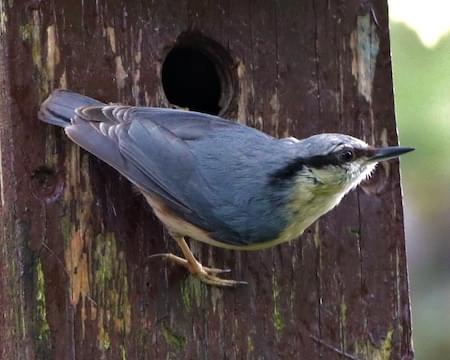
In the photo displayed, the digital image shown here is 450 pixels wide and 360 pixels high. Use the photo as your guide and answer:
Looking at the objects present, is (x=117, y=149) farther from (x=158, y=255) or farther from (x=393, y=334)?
(x=393, y=334)

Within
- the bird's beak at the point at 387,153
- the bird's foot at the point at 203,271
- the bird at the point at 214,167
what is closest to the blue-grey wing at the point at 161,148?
the bird at the point at 214,167

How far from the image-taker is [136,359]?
342 centimetres

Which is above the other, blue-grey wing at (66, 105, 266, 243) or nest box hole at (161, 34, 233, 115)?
nest box hole at (161, 34, 233, 115)

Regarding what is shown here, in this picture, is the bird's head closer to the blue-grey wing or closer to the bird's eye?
the bird's eye

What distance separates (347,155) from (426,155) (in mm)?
2278

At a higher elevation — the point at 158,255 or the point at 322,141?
the point at 322,141

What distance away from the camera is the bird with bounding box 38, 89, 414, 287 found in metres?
3.39

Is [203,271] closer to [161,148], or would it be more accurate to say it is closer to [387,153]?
[161,148]

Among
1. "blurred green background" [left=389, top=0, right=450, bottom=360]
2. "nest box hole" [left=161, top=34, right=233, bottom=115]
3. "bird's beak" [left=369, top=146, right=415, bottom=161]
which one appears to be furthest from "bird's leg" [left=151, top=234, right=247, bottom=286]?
"blurred green background" [left=389, top=0, right=450, bottom=360]

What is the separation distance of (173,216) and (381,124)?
82 centimetres

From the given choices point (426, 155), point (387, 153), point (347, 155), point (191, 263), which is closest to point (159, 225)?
point (191, 263)

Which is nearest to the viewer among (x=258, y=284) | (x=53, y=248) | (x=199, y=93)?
(x=53, y=248)

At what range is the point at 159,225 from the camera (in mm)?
3492

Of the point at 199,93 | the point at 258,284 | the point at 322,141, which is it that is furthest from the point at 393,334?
the point at 199,93
